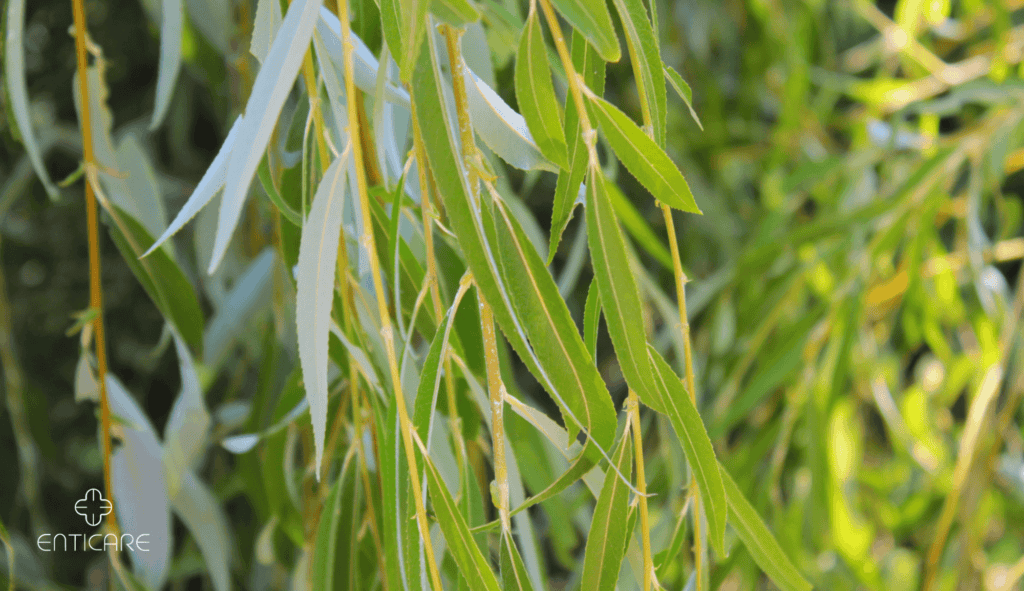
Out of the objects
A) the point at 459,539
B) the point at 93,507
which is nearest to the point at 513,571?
the point at 459,539

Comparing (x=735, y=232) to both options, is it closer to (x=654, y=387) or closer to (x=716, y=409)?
(x=716, y=409)

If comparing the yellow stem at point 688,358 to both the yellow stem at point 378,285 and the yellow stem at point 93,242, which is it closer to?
the yellow stem at point 378,285

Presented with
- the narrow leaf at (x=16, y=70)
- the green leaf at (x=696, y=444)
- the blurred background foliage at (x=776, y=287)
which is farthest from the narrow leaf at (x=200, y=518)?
the green leaf at (x=696, y=444)

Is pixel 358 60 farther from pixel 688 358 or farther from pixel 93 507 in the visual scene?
pixel 93 507

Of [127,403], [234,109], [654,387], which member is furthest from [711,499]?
[234,109]

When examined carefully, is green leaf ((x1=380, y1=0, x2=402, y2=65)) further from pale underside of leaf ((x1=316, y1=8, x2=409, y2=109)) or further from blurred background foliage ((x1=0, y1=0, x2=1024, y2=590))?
blurred background foliage ((x1=0, y1=0, x2=1024, y2=590))

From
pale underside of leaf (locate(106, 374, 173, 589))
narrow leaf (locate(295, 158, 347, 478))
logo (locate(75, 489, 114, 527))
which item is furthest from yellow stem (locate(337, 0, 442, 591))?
logo (locate(75, 489, 114, 527))

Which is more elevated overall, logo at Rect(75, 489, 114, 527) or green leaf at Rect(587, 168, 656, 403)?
green leaf at Rect(587, 168, 656, 403)
